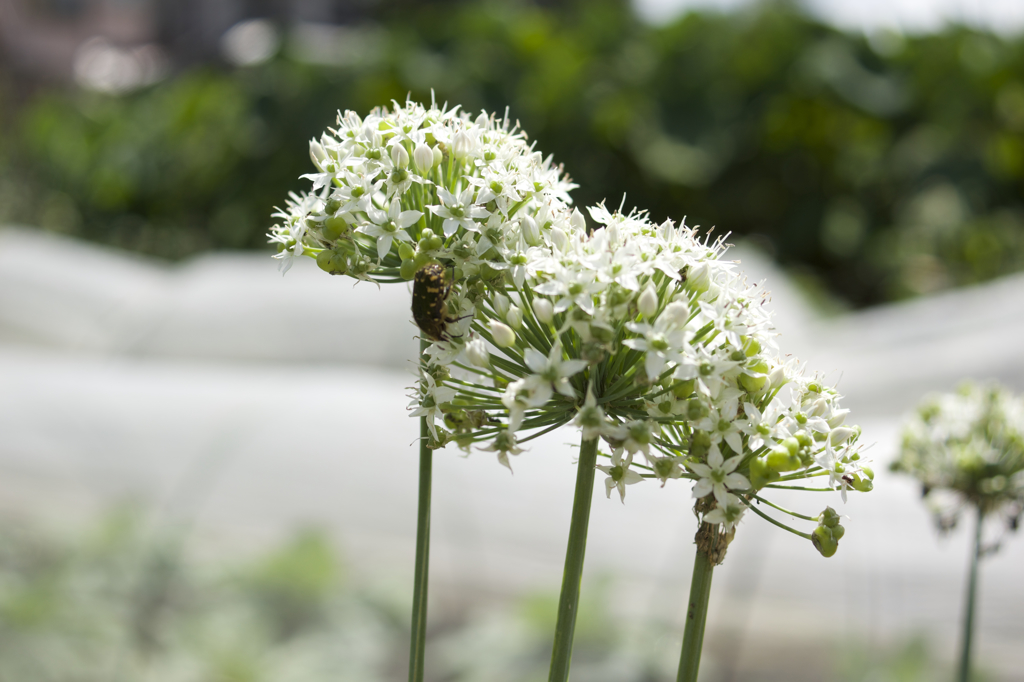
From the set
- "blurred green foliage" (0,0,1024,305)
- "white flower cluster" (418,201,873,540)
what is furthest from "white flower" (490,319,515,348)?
"blurred green foliage" (0,0,1024,305)

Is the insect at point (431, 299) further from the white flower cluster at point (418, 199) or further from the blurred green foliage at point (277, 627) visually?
the blurred green foliage at point (277, 627)

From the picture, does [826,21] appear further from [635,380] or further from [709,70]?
[635,380]

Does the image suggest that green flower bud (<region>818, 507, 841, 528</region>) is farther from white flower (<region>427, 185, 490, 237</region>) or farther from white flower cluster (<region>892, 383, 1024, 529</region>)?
white flower cluster (<region>892, 383, 1024, 529</region>)

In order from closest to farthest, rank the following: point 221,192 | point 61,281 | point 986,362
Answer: point 986,362 → point 61,281 → point 221,192

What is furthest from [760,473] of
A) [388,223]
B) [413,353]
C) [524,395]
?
[413,353]

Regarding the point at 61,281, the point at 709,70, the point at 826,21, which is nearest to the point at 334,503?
the point at 61,281

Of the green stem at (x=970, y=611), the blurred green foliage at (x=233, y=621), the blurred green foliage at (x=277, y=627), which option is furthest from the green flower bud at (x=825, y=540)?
the blurred green foliage at (x=233, y=621)
